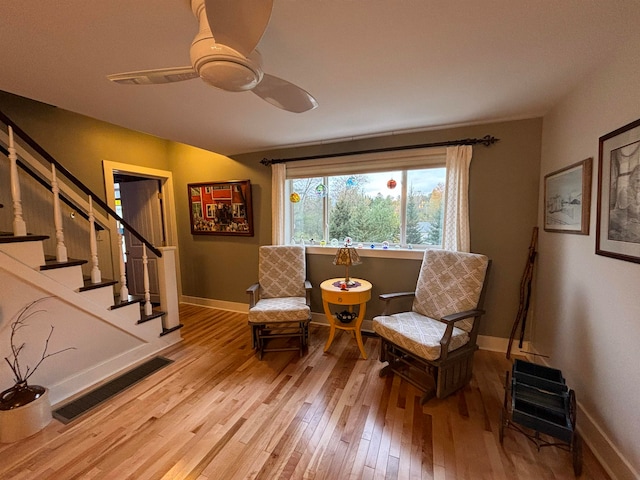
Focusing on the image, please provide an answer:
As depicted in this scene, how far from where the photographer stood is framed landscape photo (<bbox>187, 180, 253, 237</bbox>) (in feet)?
11.5

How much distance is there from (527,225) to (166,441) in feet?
11.0

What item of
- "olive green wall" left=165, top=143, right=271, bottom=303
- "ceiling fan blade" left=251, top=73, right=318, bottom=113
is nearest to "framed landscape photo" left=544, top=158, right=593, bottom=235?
"ceiling fan blade" left=251, top=73, right=318, bottom=113

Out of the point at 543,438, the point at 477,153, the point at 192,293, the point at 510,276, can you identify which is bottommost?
the point at 543,438

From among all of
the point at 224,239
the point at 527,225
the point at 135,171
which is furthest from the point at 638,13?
the point at 135,171

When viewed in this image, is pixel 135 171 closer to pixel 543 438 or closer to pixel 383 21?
pixel 383 21

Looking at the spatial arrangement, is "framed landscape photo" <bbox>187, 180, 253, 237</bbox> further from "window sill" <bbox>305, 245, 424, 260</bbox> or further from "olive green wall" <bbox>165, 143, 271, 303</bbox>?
"window sill" <bbox>305, 245, 424, 260</bbox>

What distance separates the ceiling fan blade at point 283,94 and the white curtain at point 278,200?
5.92 feet

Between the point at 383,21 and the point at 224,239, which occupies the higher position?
the point at 383,21

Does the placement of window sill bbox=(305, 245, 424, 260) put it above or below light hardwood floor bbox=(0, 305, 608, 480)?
above

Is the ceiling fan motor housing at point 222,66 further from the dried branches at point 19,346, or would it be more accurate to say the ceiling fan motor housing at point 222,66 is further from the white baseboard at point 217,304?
the white baseboard at point 217,304

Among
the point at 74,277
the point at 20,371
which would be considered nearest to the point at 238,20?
the point at 74,277

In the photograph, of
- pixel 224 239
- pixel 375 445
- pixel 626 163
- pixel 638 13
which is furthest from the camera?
pixel 224 239

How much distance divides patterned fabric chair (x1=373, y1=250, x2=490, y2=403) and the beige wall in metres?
0.55

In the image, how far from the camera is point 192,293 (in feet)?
13.4
